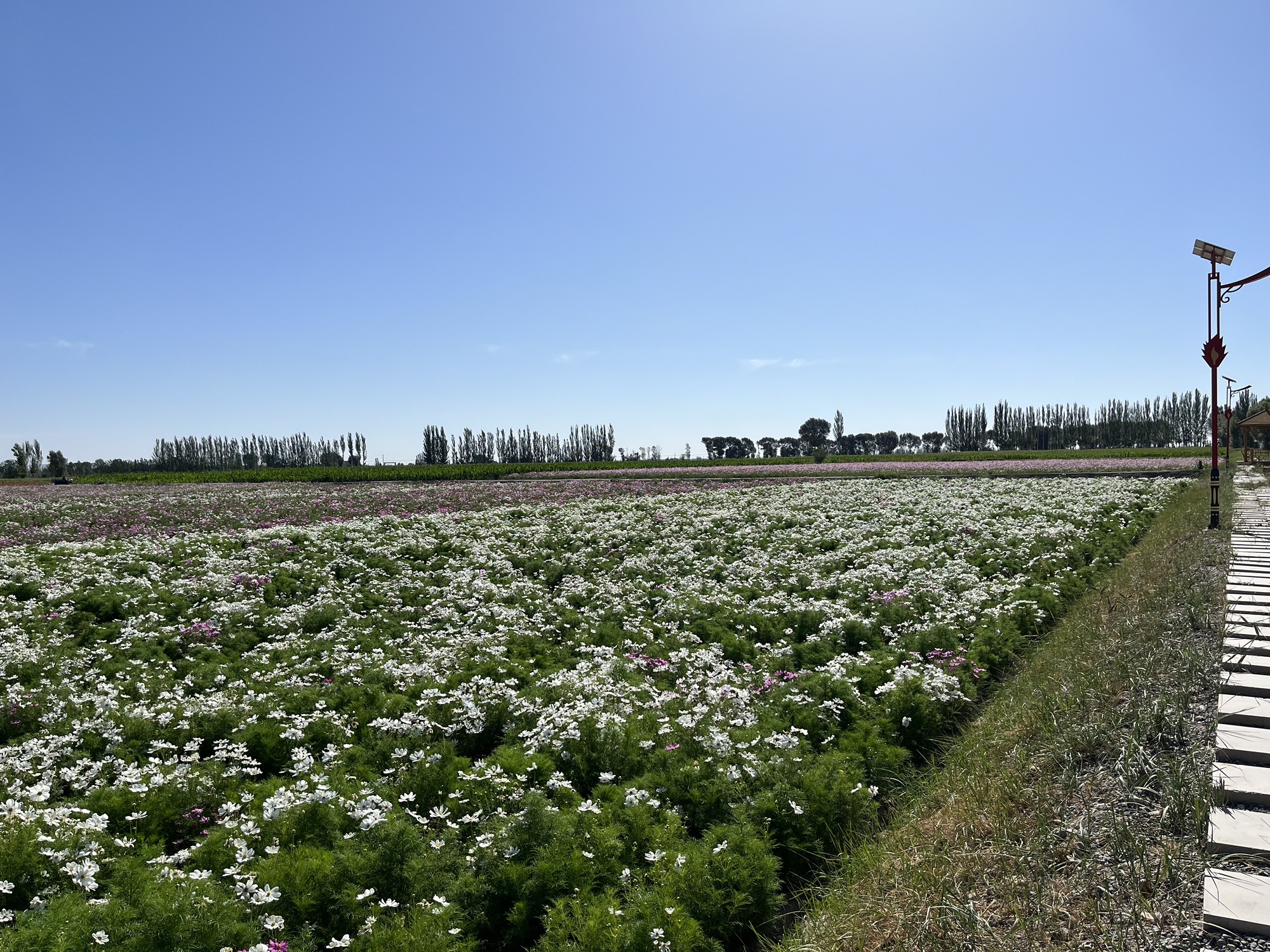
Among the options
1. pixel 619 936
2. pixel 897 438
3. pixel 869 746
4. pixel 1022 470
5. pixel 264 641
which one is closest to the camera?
pixel 619 936

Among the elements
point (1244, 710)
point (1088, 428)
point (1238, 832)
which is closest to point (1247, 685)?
point (1244, 710)

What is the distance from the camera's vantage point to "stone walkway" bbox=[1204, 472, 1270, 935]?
349cm

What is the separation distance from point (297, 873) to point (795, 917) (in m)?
3.62

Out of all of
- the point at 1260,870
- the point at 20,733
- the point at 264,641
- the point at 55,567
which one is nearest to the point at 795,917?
the point at 1260,870

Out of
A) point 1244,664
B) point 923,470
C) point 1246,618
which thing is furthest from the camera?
point 923,470

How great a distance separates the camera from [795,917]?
500 centimetres

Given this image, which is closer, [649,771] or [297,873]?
[297,873]

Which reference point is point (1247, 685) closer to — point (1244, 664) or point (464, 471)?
point (1244, 664)

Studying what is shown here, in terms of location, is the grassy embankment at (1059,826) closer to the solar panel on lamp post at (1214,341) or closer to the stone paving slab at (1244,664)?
the stone paving slab at (1244,664)

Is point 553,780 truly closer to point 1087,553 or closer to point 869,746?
point 869,746

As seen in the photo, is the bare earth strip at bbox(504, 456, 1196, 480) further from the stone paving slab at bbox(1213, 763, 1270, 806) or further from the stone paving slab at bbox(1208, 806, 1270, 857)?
the stone paving slab at bbox(1208, 806, 1270, 857)

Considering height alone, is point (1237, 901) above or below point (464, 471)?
below

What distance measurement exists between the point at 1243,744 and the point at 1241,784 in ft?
2.34

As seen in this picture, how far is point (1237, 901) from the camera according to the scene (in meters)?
3.50
